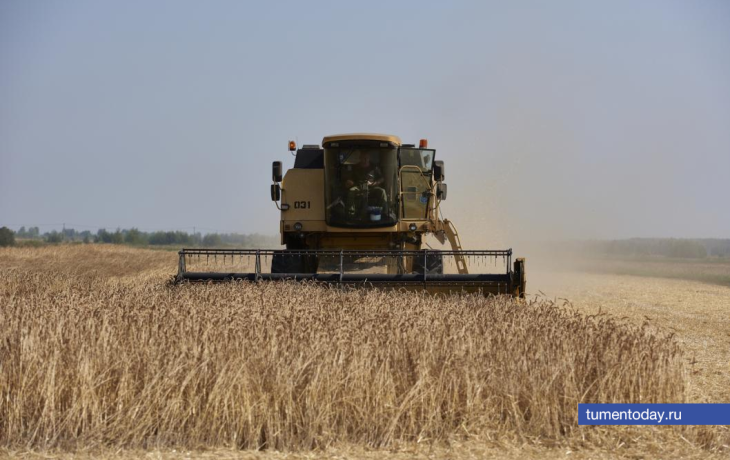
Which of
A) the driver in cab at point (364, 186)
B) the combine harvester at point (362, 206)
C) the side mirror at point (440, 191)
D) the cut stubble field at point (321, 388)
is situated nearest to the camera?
the cut stubble field at point (321, 388)

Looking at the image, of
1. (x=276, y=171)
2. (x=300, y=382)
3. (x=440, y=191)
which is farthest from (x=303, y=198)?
(x=300, y=382)

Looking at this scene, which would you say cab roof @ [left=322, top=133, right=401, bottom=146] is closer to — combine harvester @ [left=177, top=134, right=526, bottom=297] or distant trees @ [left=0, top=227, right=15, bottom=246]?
combine harvester @ [left=177, top=134, right=526, bottom=297]

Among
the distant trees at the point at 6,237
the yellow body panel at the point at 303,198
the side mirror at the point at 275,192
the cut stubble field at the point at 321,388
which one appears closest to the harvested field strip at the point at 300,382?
the cut stubble field at the point at 321,388

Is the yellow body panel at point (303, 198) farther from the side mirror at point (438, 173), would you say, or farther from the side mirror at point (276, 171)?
the side mirror at point (438, 173)

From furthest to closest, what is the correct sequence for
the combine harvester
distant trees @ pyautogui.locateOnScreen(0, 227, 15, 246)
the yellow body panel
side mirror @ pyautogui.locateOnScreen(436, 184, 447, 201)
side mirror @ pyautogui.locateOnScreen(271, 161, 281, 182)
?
distant trees @ pyautogui.locateOnScreen(0, 227, 15, 246) < the yellow body panel < side mirror @ pyautogui.locateOnScreen(436, 184, 447, 201) < side mirror @ pyautogui.locateOnScreen(271, 161, 281, 182) < the combine harvester

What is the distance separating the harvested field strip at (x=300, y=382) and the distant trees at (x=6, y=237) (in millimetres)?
40057

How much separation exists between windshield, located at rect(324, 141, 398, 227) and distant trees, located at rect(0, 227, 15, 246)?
3577 centimetres

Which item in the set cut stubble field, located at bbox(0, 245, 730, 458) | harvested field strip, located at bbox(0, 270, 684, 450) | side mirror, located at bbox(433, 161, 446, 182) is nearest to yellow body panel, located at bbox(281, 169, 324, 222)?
side mirror, located at bbox(433, 161, 446, 182)

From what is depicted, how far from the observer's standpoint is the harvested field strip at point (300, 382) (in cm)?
514

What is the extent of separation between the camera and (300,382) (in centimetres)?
532

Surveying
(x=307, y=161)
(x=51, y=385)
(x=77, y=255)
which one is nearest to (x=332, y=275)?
(x=307, y=161)

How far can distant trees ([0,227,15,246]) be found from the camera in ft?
142

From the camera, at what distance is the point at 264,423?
522cm

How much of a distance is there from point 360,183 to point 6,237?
3698 cm
